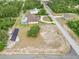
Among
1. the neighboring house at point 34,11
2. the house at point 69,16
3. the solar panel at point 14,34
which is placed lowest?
the neighboring house at point 34,11

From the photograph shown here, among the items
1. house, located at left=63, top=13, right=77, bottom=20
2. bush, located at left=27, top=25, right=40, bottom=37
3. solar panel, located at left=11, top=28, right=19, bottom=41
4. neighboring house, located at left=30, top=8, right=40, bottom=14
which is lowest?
neighboring house, located at left=30, top=8, right=40, bottom=14

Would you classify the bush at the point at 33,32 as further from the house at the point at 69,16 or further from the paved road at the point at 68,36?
the house at the point at 69,16

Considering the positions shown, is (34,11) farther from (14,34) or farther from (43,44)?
(43,44)

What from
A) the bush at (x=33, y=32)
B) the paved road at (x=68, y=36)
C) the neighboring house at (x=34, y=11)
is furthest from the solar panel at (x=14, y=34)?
the neighboring house at (x=34, y=11)

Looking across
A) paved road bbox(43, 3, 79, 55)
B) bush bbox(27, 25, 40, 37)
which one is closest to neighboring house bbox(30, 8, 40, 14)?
paved road bbox(43, 3, 79, 55)

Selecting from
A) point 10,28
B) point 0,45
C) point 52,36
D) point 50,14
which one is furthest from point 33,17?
point 0,45

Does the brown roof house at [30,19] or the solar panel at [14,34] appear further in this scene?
the brown roof house at [30,19]

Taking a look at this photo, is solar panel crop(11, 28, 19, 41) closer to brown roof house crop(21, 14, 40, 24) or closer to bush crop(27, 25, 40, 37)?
bush crop(27, 25, 40, 37)

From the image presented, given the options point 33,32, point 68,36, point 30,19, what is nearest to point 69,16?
point 30,19

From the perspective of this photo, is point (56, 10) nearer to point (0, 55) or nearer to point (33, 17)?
point (33, 17)
